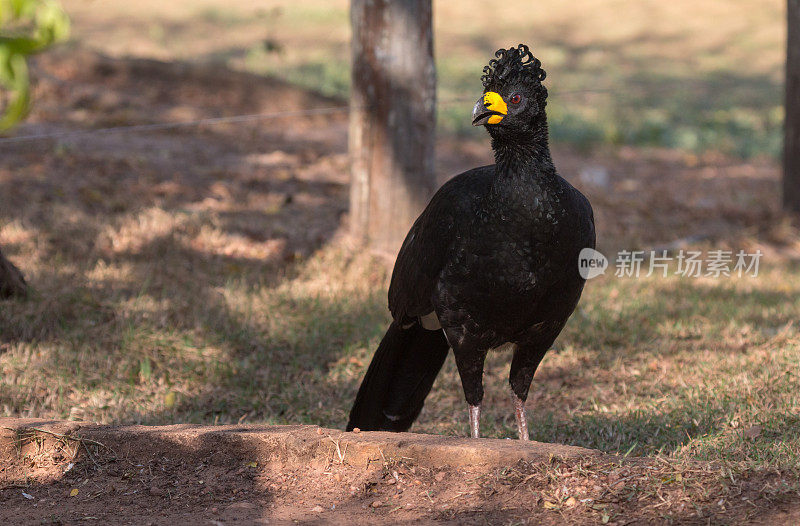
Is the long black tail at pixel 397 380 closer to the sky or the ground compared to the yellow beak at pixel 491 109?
closer to the ground

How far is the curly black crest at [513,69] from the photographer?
152 inches

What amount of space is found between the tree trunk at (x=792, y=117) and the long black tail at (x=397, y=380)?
20.4 feet

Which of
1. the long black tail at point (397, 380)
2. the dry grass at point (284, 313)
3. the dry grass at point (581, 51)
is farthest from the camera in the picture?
the dry grass at point (581, 51)

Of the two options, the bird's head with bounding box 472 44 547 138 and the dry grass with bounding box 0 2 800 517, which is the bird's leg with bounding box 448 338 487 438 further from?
the bird's head with bounding box 472 44 547 138

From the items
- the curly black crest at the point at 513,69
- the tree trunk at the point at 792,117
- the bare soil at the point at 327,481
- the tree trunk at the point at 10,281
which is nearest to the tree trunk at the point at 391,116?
the tree trunk at the point at 10,281

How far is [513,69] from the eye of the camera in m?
3.86

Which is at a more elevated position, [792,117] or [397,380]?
[792,117]

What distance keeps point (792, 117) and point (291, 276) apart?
19.0 feet

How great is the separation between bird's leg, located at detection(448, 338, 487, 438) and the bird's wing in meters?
0.31

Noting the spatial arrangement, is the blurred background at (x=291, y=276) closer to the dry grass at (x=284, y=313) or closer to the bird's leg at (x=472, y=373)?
the dry grass at (x=284, y=313)

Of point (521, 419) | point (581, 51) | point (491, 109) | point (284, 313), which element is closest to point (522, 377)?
point (521, 419)

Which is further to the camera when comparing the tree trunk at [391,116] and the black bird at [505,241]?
the tree trunk at [391,116]

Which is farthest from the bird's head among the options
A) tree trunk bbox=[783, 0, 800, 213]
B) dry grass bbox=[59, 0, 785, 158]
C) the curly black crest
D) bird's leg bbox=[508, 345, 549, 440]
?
dry grass bbox=[59, 0, 785, 158]

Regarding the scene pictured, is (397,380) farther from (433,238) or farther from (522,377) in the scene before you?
(433,238)
